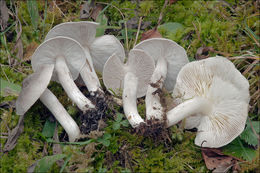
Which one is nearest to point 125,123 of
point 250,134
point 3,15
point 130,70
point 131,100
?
point 131,100

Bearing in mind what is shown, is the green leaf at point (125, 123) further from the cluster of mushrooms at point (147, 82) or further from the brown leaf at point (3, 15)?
the brown leaf at point (3, 15)

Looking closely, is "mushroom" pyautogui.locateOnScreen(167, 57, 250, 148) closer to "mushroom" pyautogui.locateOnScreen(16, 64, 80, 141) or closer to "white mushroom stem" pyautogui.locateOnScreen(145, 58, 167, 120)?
"white mushroom stem" pyautogui.locateOnScreen(145, 58, 167, 120)

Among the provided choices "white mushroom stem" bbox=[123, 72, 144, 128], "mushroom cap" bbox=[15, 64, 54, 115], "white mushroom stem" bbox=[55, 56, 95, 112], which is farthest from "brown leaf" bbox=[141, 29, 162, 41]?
"mushroom cap" bbox=[15, 64, 54, 115]

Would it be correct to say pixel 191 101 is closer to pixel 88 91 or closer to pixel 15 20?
pixel 88 91

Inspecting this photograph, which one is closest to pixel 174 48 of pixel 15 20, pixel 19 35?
pixel 19 35

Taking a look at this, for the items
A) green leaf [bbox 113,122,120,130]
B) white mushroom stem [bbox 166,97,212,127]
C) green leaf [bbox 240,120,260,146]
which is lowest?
green leaf [bbox 113,122,120,130]
